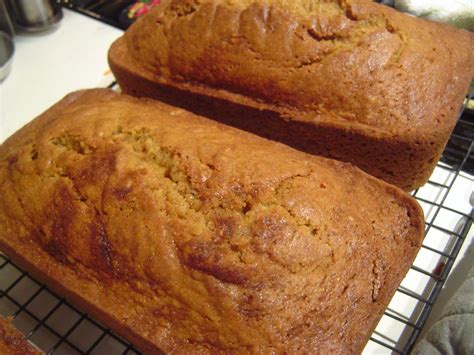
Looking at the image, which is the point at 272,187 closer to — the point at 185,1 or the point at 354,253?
the point at 354,253

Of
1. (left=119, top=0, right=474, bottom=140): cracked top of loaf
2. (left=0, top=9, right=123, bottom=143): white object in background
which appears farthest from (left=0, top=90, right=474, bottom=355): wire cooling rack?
(left=0, top=9, right=123, bottom=143): white object in background

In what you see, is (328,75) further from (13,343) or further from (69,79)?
(69,79)

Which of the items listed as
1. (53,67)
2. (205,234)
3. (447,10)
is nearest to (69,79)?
(53,67)

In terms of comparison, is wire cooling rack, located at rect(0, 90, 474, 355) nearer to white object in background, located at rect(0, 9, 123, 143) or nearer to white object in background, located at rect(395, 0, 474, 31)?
white object in background, located at rect(395, 0, 474, 31)

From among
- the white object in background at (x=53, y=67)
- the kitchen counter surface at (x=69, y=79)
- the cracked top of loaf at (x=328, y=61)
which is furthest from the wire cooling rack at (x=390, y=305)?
the white object in background at (x=53, y=67)

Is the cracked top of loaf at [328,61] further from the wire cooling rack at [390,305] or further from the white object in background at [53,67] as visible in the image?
the white object in background at [53,67]

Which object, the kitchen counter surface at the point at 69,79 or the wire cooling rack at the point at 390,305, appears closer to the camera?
the wire cooling rack at the point at 390,305
